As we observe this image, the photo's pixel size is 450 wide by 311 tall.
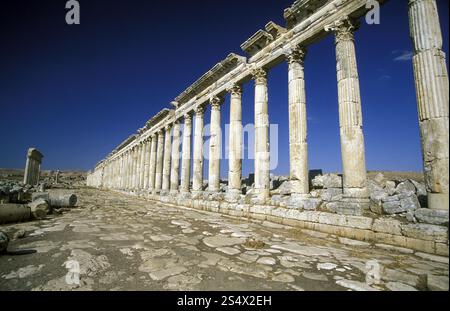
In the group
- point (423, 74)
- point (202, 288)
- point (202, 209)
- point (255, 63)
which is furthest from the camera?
point (202, 209)

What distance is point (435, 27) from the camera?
5859 mm

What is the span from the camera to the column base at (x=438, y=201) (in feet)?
16.9

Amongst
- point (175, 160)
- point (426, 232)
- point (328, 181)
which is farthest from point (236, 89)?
point (426, 232)

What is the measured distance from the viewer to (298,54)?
9633 mm

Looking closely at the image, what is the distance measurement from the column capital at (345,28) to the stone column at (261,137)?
12.7ft

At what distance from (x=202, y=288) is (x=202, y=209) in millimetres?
10341

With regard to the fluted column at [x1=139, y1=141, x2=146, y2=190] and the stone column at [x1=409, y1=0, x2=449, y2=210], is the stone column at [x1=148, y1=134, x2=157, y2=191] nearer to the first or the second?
the fluted column at [x1=139, y1=141, x2=146, y2=190]

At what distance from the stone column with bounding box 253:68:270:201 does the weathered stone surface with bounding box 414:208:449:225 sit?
18.0 feet

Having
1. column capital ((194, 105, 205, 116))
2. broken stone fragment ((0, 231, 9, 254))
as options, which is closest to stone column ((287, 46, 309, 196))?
column capital ((194, 105, 205, 116))

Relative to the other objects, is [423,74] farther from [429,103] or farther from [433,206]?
[433,206]

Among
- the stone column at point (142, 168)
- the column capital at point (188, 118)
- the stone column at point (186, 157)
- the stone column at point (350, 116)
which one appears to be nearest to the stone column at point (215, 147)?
the stone column at point (186, 157)

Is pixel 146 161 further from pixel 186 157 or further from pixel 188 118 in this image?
pixel 188 118

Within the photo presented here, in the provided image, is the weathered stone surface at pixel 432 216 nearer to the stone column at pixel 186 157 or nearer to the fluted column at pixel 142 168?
the stone column at pixel 186 157
